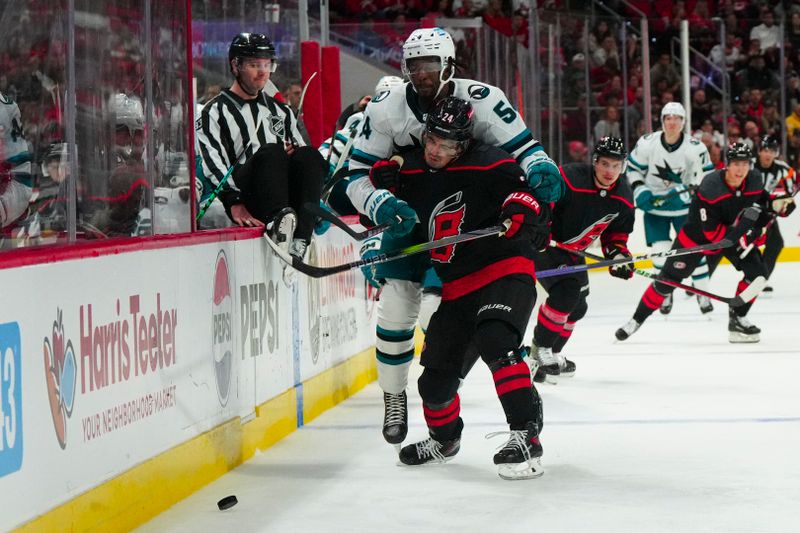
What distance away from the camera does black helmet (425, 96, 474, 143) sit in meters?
3.74

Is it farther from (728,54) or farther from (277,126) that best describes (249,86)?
(728,54)

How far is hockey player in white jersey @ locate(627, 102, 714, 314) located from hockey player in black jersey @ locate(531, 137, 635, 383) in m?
3.24

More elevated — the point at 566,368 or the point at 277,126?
the point at 277,126

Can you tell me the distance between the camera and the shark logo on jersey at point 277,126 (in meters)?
5.02

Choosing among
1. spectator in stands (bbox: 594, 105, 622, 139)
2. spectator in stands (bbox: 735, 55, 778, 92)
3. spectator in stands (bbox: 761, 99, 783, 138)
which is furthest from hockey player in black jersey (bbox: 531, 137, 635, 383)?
spectator in stands (bbox: 735, 55, 778, 92)

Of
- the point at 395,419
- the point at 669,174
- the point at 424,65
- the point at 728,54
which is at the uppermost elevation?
the point at 728,54

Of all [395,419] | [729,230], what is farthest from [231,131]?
[729,230]

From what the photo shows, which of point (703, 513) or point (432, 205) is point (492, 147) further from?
point (703, 513)

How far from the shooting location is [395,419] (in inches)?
163

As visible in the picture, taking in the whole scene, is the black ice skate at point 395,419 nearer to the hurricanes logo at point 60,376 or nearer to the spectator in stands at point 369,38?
the hurricanes logo at point 60,376

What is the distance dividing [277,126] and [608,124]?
256 inches

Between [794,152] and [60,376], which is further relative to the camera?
[794,152]

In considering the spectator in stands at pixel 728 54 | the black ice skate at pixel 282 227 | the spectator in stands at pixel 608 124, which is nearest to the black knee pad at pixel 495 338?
the black ice skate at pixel 282 227

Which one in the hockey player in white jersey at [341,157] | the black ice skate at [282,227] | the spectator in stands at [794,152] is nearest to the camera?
the black ice skate at [282,227]
